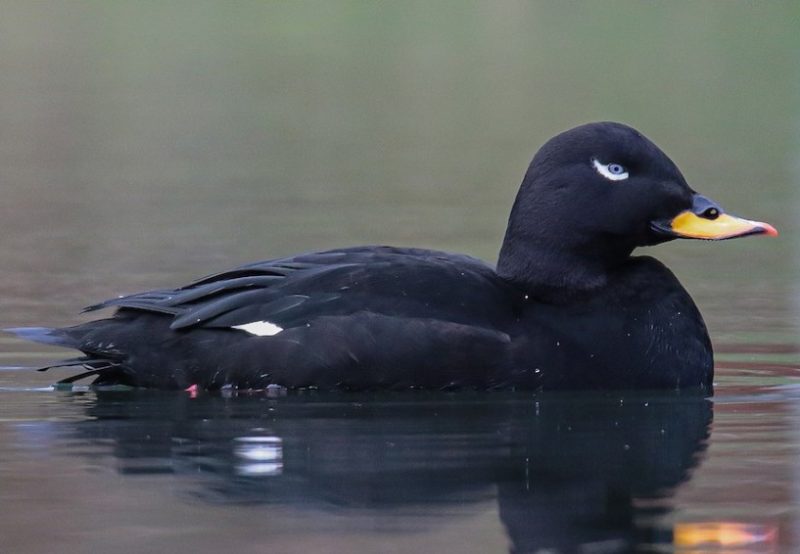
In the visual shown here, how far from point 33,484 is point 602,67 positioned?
1983cm

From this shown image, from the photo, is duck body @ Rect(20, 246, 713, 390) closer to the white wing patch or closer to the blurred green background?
the white wing patch

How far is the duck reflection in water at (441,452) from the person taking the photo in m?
5.07

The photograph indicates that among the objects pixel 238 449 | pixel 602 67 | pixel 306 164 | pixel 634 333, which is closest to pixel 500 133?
pixel 306 164

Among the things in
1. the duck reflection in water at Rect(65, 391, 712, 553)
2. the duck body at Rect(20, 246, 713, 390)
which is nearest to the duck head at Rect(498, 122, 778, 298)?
the duck body at Rect(20, 246, 713, 390)

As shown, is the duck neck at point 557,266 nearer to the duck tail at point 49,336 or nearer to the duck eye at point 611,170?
the duck eye at point 611,170

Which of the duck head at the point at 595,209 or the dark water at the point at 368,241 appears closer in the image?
the dark water at the point at 368,241

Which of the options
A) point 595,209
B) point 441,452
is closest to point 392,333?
point 441,452

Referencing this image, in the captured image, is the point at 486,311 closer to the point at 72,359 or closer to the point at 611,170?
the point at 611,170

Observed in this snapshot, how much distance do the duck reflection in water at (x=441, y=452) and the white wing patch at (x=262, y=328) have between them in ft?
0.80

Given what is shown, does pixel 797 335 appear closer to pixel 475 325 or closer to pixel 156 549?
pixel 475 325

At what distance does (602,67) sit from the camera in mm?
24500

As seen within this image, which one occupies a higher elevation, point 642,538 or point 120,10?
point 120,10

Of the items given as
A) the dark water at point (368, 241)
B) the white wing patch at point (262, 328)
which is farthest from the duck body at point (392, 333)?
the dark water at point (368, 241)

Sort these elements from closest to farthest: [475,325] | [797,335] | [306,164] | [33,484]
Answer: [33,484]
[475,325]
[797,335]
[306,164]
